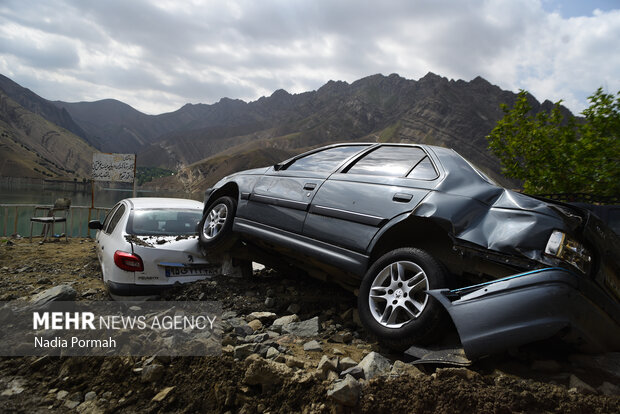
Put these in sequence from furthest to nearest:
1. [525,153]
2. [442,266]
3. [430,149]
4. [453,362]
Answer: [525,153]
[430,149]
[442,266]
[453,362]

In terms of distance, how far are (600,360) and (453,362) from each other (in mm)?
916

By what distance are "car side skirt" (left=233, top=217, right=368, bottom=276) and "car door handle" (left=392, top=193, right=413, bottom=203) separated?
1.70 feet

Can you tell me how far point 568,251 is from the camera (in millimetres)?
2441

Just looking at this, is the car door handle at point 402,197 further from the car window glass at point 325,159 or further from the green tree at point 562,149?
the green tree at point 562,149

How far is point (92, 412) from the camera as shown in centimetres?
281

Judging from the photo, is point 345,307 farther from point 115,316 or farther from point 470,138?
point 470,138

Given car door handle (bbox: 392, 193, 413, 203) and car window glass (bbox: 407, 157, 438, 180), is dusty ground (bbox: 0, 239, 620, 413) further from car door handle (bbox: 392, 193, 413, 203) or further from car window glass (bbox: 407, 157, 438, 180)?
car window glass (bbox: 407, 157, 438, 180)

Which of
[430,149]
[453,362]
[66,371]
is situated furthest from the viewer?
[430,149]

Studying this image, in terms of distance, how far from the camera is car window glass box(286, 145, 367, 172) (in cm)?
411

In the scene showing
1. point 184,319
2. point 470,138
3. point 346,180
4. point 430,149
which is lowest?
point 184,319

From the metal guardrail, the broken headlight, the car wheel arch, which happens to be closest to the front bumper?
the broken headlight

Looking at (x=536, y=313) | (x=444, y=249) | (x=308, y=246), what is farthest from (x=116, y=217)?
(x=536, y=313)

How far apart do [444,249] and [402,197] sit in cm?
52

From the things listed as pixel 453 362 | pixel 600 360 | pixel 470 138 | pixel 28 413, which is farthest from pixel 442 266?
pixel 470 138
